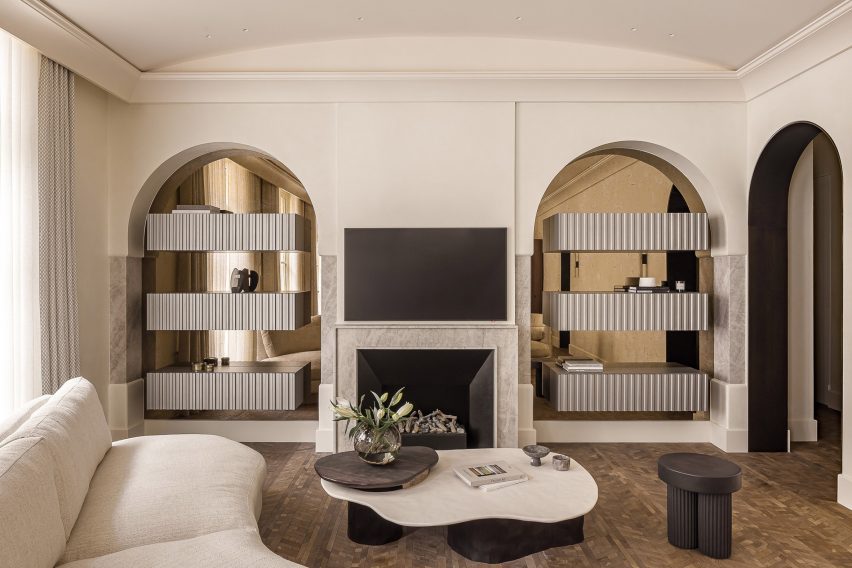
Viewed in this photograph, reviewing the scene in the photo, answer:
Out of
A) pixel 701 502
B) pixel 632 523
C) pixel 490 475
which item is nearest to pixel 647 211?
pixel 632 523

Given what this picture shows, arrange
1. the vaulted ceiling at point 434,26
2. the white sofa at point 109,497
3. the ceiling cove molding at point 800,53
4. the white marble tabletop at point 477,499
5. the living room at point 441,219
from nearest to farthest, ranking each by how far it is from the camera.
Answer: the white sofa at point 109,497 < the white marble tabletop at point 477,499 < the ceiling cove molding at point 800,53 < the vaulted ceiling at point 434,26 < the living room at point 441,219

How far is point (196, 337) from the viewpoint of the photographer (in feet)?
18.4

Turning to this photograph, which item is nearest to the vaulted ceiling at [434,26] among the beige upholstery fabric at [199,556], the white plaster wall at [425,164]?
the white plaster wall at [425,164]

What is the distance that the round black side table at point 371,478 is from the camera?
107 inches

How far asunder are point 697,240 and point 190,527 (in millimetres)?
4058

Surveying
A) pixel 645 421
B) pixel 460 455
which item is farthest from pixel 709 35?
pixel 460 455

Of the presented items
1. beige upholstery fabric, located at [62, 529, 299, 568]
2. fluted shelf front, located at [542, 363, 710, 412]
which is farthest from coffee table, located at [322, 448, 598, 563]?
fluted shelf front, located at [542, 363, 710, 412]

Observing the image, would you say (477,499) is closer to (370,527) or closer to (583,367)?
(370,527)

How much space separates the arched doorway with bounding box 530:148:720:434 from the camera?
15.6 ft

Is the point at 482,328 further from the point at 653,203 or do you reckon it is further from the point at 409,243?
the point at 653,203

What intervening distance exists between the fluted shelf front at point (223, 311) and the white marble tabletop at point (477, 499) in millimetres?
1994

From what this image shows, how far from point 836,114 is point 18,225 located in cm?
501

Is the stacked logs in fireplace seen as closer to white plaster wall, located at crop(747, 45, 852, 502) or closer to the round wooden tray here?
the round wooden tray

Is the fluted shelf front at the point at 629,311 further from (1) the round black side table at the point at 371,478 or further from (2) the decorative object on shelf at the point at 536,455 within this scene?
(1) the round black side table at the point at 371,478
